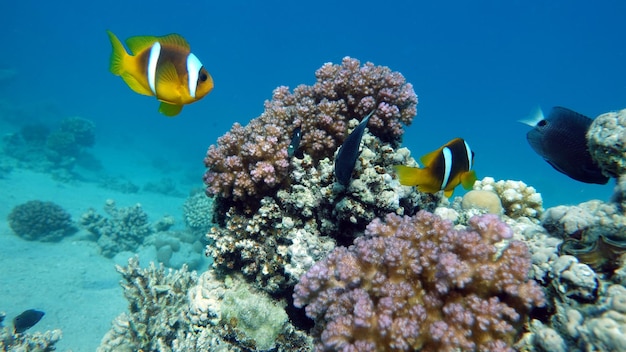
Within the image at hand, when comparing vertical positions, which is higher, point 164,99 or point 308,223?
point 164,99

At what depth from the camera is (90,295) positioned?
8.14 m

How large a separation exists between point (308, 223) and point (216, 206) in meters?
1.28

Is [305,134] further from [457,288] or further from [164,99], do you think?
[457,288]

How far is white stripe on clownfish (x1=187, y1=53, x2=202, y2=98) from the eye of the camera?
8.32 feet

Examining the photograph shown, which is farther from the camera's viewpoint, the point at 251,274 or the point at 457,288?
the point at 251,274

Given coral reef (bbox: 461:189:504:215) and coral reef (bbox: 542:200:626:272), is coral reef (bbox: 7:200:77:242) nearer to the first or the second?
coral reef (bbox: 461:189:504:215)

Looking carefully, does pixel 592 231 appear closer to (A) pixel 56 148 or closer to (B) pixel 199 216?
(B) pixel 199 216

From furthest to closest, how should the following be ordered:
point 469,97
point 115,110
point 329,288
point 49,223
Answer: point 469,97, point 115,110, point 49,223, point 329,288

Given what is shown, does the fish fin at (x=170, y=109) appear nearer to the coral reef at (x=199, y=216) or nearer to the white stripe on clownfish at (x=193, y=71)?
the white stripe on clownfish at (x=193, y=71)

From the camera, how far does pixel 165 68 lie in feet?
8.38

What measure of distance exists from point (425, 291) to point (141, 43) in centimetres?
285

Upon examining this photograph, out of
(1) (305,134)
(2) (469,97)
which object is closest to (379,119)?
(1) (305,134)

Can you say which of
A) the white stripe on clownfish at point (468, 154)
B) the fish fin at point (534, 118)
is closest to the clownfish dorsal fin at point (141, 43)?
the white stripe on clownfish at point (468, 154)

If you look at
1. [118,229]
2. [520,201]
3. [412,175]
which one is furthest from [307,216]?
[118,229]
